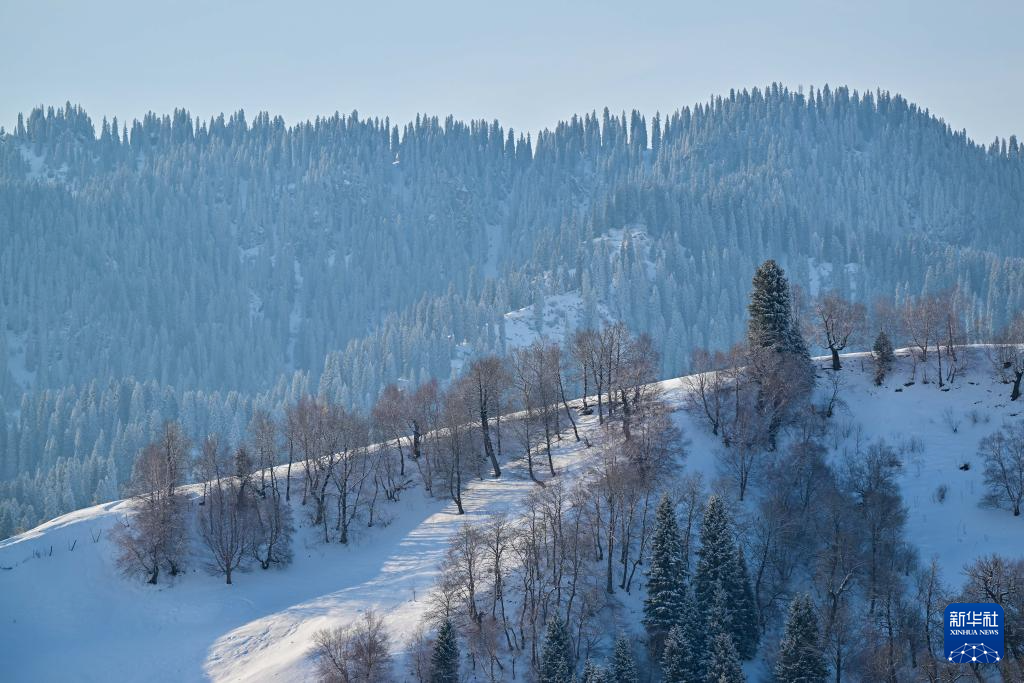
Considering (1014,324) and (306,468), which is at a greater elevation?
(1014,324)

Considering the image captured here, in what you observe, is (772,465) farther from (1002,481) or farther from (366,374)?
(366,374)

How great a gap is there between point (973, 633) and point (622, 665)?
17822 mm

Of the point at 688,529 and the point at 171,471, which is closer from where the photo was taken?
the point at 688,529

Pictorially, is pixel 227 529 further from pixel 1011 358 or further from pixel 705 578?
pixel 1011 358

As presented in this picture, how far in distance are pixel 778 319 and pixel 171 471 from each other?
154ft

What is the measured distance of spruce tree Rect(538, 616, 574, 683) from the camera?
179 ft

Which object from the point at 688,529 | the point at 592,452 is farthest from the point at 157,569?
the point at 688,529

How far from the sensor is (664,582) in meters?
58.6

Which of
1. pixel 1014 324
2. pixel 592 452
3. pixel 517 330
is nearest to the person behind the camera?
pixel 592 452

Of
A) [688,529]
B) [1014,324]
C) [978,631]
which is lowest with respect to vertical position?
[978,631]

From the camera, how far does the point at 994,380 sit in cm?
7694

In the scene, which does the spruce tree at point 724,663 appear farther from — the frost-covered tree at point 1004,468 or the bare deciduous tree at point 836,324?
the bare deciduous tree at point 836,324

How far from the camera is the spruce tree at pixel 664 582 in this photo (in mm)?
57938

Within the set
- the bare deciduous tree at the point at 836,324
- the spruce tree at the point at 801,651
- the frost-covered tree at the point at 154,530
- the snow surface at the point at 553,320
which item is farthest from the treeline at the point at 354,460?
the snow surface at the point at 553,320
